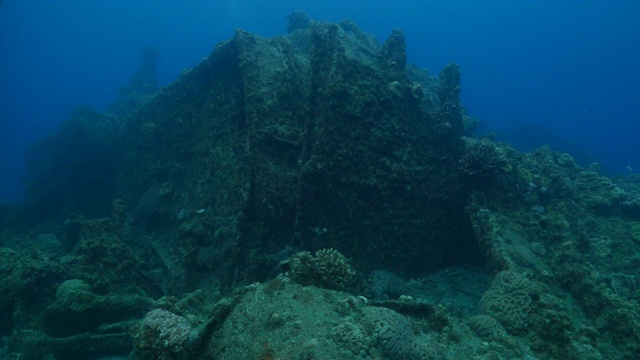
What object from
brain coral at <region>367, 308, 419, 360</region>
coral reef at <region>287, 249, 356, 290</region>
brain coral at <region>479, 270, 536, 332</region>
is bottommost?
brain coral at <region>367, 308, 419, 360</region>

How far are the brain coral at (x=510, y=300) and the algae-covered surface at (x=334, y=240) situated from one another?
0.11 ft

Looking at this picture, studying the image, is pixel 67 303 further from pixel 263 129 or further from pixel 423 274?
pixel 423 274

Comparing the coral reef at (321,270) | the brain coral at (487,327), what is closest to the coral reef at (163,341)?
the coral reef at (321,270)

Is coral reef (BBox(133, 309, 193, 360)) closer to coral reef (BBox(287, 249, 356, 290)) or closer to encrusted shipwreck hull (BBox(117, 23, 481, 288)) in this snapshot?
coral reef (BBox(287, 249, 356, 290))

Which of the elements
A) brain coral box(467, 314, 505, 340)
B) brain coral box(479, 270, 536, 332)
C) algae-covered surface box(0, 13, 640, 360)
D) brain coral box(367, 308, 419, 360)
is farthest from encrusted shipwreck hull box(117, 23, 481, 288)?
brain coral box(367, 308, 419, 360)

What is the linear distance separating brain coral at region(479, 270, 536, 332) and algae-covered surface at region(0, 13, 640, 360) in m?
0.03

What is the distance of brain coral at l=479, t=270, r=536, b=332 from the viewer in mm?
5605

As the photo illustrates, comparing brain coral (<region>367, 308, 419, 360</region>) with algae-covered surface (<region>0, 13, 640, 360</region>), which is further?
algae-covered surface (<region>0, 13, 640, 360</region>)

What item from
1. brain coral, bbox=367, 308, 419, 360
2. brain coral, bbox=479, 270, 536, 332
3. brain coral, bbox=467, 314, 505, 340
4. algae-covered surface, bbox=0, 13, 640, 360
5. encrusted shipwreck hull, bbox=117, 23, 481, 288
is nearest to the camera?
brain coral, bbox=367, 308, 419, 360

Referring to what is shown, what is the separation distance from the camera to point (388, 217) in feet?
25.6

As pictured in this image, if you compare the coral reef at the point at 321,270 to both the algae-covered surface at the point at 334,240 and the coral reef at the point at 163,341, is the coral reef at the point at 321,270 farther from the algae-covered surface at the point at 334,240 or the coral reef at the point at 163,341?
the coral reef at the point at 163,341

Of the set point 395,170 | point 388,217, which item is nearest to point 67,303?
point 388,217

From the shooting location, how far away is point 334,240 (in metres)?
7.42

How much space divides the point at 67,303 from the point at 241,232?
3612 mm
